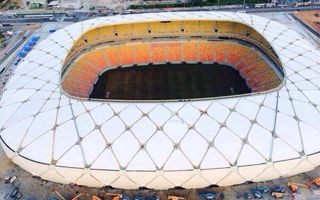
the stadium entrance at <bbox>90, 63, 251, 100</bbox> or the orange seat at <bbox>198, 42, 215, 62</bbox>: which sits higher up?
the orange seat at <bbox>198, 42, 215, 62</bbox>

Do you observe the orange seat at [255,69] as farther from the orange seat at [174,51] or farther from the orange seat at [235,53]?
the orange seat at [174,51]

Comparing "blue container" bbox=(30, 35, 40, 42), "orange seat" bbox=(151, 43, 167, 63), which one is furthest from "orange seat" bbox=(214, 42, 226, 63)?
"blue container" bbox=(30, 35, 40, 42)

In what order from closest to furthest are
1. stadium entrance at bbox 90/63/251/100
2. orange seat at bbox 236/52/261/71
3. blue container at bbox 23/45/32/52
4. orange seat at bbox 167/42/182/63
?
stadium entrance at bbox 90/63/251/100
orange seat at bbox 236/52/261/71
orange seat at bbox 167/42/182/63
blue container at bbox 23/45/32/52

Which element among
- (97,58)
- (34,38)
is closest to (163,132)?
(97,58)

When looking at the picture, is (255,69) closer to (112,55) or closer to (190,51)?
(190,51)

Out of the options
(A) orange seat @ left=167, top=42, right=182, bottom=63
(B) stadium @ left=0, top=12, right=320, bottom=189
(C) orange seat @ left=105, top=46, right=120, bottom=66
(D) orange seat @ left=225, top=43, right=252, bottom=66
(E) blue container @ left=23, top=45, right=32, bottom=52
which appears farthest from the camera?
(E) blue container @ left=23, top=45, right=32, bottom=52

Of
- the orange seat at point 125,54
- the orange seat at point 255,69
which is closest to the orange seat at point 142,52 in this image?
the orange seat at point 125,54

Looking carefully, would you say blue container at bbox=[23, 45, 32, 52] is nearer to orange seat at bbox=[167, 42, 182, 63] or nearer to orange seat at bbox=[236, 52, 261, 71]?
orange seat at bbox=[167, 42, 182, 63]

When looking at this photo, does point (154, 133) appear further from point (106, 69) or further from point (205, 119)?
point (106, 69)
